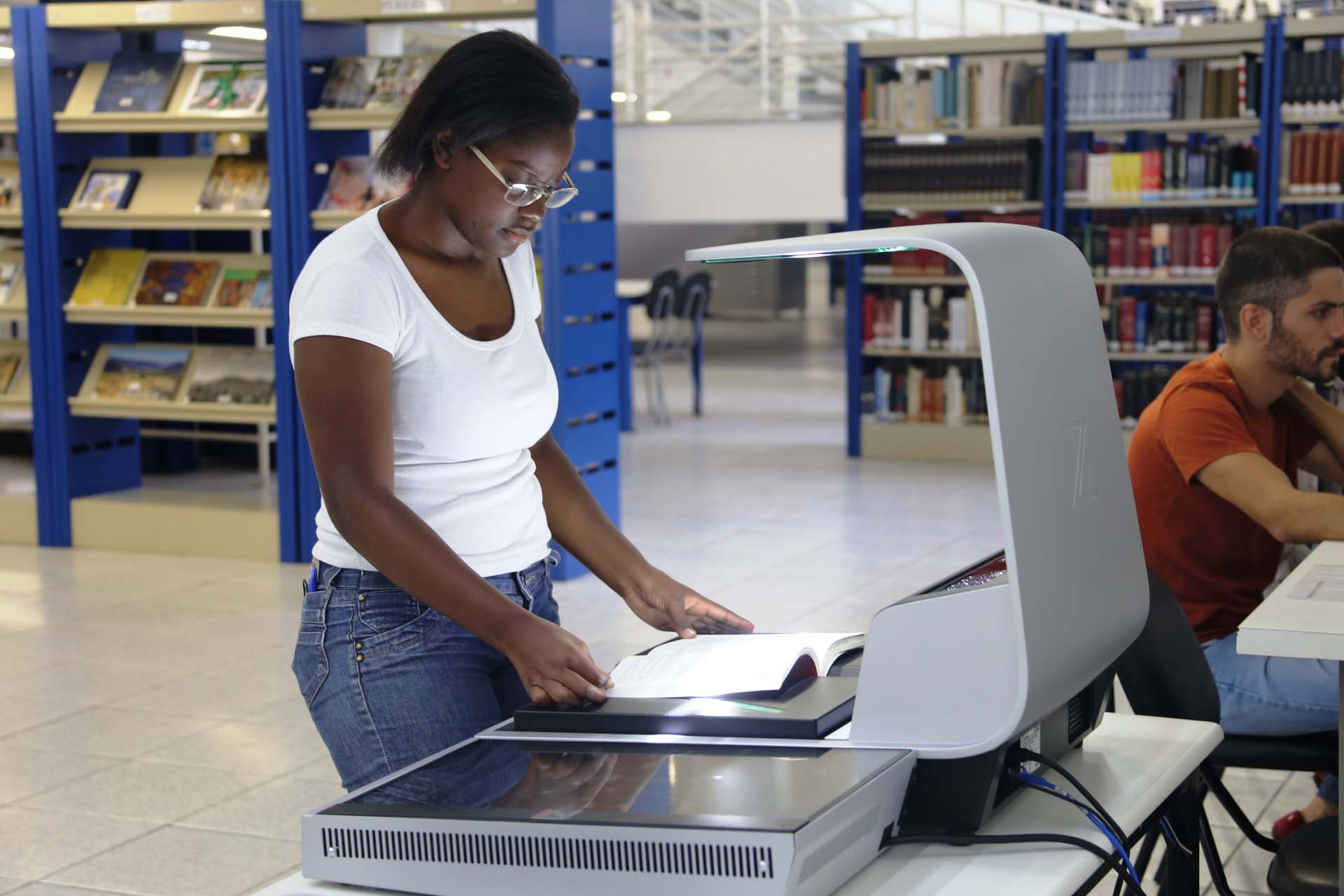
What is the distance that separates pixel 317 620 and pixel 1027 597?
2.42ft

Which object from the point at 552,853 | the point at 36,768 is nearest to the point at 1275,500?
the point at 552,853

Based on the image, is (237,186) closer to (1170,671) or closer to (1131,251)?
(1131,251)

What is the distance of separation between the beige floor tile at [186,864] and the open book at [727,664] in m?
1.60

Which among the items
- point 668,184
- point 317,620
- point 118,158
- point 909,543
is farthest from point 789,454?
point 317,620

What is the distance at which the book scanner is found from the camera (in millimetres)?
1056

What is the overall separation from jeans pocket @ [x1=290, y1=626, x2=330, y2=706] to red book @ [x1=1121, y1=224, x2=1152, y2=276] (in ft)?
21.3

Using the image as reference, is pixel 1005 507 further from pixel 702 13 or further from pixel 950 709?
pixel 702 13

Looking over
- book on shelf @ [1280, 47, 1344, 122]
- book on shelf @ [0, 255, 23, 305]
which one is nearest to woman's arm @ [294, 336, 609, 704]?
book on shelf @ [0, 255, 23, 305]

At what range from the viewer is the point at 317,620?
1.54m

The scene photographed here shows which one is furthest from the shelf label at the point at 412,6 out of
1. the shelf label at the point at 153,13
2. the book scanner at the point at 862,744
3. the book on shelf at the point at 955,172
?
the book scanner at the point at 862,744

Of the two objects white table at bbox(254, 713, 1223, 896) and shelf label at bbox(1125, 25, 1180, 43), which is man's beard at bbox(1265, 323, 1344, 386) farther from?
shelf label at bbox(1125, 25, 1180, 43)

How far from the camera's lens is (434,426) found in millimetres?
1531

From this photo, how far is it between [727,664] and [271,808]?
204 centimetres

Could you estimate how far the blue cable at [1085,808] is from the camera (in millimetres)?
1241
